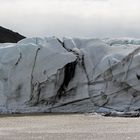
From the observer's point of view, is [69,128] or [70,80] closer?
[69,128]

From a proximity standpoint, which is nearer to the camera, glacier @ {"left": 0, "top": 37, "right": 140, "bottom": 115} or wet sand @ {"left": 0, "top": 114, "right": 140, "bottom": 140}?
wet sand @ {"left": 0, "top": 114, "right": 140, "bottom": 140}

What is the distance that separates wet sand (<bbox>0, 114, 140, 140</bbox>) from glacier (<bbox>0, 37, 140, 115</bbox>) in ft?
6.99

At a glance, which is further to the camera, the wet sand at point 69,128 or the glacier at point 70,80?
the glacier at point 70,80

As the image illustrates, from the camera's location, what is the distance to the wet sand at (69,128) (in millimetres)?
13984

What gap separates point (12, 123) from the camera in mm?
18766

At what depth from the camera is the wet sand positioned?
1398 cm

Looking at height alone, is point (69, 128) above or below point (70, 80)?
above

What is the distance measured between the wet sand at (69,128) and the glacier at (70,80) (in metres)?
2.13

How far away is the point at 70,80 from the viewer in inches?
964

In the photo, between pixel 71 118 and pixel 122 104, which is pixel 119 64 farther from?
pixel 71 118

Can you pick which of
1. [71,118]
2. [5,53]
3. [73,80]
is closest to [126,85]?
[73,80]

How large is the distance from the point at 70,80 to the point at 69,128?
26.3 ft

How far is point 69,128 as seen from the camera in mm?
16578

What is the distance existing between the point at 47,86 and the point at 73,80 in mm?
1153
